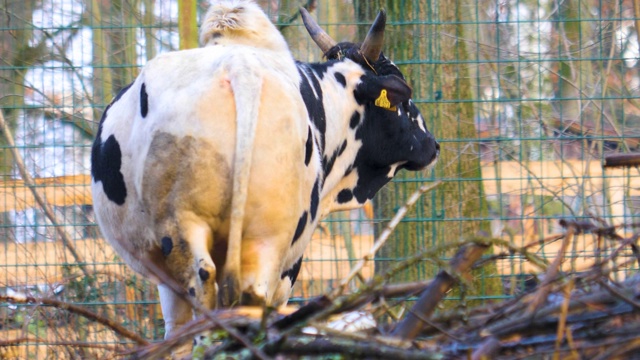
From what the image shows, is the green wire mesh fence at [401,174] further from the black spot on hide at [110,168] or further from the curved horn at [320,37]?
the black spot on hide at [110,168]

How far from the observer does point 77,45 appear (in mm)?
8078

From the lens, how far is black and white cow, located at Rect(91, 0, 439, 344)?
3900 millimetres

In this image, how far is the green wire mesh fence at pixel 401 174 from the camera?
7367 millimetres

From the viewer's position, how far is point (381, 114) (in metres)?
5.90

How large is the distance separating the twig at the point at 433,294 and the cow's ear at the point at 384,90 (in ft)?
12.0

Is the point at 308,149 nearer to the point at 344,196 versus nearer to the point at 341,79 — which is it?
the point at 341,79

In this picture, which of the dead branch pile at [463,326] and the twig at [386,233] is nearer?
the dead branch pile at [463,326]

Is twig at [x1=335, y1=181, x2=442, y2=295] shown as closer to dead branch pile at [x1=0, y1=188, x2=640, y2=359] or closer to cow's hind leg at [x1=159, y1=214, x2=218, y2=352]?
dead branch pile at [x1=0, y1=188, x2=640, y2=359]

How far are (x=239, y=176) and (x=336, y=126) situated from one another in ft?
5.11

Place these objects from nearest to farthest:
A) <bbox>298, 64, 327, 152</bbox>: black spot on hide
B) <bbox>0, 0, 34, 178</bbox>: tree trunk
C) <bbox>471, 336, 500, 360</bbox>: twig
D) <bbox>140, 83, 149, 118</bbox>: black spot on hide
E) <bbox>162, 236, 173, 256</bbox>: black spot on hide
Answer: <bbox>471, 336, 500, 360</bbox>: twig < <bbox>162, 236, 173, 256</bbox>: black spot on hide < <bbox>140, 83, 149, 118</bbox>: black spot on hide < <bbox>298, 64, 327, 152</bbox>: black spot on hide < <bbox>0, 0, 34, 178</bbox>: tree trunk

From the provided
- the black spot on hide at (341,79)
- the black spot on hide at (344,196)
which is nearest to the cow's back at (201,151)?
the black spot on hide at (341,79)

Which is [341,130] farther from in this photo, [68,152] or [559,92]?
[559,92]

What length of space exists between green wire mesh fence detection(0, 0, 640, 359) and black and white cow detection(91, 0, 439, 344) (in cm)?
271

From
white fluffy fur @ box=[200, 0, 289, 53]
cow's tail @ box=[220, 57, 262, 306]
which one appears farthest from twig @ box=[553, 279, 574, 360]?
white fluffy fur @ box=[200, 0, 289, 53]
